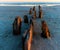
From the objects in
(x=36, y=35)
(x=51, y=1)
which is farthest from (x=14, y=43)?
(x=51, y=1)

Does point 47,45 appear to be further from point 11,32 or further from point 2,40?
point 11,32

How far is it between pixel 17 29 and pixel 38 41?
186 centimetres

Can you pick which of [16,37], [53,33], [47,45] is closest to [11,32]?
[16,37]

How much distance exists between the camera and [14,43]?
31.7ft

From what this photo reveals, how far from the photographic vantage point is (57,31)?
483 inches

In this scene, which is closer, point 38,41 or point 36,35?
point 38,41

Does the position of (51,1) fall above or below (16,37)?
above

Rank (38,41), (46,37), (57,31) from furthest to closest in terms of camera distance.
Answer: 1. (57,31)
2. (46,37)
3. (38,41)

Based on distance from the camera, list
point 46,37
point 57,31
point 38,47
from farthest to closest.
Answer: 1. point 57,31
2. point 46,37
3. point 38,47

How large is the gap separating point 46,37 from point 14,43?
148cm

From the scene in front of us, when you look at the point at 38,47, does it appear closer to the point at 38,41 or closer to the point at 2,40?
the point at 38,41

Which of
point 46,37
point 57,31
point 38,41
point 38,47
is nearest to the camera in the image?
point 38,47

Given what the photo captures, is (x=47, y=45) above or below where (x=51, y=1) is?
below

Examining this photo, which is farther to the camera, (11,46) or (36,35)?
(36,35)
